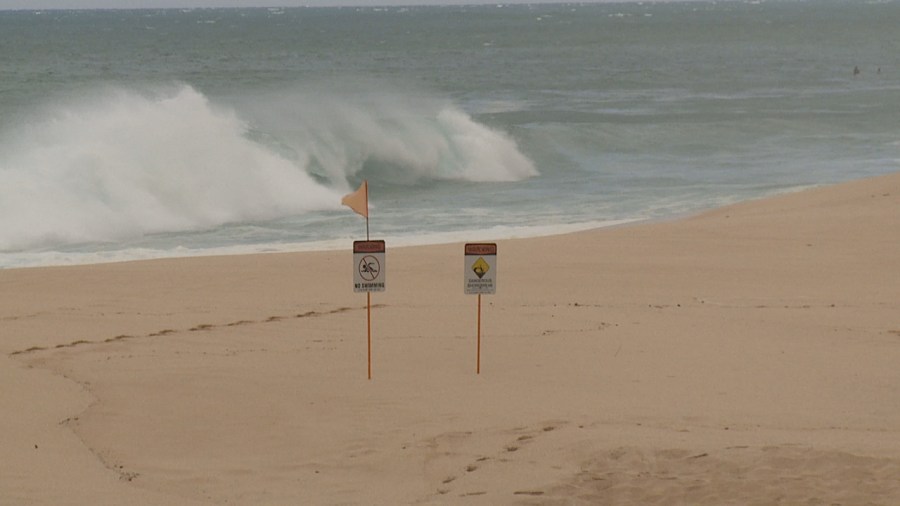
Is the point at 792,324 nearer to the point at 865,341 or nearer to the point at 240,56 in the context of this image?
the point at 865,341

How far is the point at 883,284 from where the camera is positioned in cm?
1305

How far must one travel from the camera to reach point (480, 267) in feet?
30.2

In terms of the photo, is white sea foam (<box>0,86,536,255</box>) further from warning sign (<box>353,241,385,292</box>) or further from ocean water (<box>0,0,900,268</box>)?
warning sign (<box>353,241,385,292</box>)

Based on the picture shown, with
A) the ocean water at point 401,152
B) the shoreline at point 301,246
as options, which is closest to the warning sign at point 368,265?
the shoreline at point 301,246

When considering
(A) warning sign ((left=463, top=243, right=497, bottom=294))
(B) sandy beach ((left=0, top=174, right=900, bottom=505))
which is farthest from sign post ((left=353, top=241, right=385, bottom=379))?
(B) sandy beach ((left=0, top=174, right=900, bottom=505))

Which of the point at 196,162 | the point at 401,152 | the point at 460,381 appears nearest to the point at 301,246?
the point at 196,162

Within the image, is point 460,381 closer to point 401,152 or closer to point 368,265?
point 368,265

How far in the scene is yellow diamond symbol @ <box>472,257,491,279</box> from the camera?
9195 millimetres

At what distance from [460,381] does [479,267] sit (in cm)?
79

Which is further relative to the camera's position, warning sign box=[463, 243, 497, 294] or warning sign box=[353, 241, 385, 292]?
warning sign box=[463, 243, 497, 294]

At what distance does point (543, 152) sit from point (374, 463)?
78.1 ft

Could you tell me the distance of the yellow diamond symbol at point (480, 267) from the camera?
9195mm

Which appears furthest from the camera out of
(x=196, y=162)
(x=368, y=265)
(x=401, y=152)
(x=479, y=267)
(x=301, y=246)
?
(x=401, y=152)

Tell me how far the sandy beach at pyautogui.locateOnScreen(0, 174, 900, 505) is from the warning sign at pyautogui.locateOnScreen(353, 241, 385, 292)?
2.28ft
